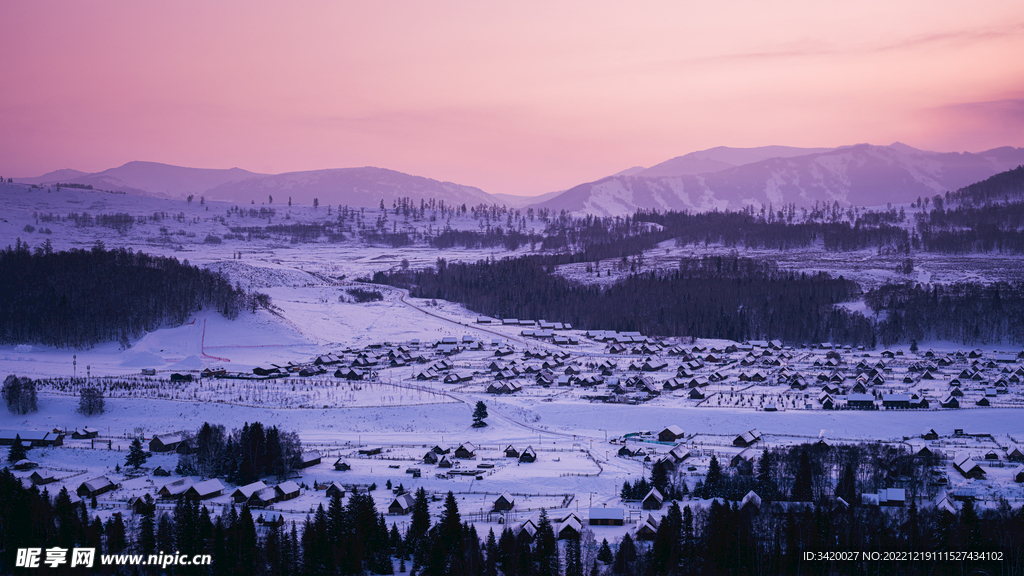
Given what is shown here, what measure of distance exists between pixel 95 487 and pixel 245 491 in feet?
17.4

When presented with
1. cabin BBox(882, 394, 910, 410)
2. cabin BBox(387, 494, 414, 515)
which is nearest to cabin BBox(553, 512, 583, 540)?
cabin BBox(387, 494, 414, 515)

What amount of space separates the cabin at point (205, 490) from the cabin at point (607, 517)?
12.9 meters

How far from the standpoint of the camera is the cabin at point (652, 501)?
81.1ft

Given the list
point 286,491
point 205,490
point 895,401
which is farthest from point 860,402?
point 205,490

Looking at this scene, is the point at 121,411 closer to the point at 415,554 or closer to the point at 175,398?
the point at 175,398

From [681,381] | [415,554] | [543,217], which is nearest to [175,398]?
[415,554]

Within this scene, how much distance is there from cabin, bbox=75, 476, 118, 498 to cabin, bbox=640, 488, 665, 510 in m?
18.1

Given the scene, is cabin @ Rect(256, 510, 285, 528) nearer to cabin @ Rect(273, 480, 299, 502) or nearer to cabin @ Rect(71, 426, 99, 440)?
cabin @ Rect(273, 480, 299, 502)

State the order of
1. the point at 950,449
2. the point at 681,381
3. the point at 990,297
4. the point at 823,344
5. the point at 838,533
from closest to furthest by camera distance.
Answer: the point at 838,533
the point at 950,449
the point at 681,381
the point at 823,344
the point at 990,297

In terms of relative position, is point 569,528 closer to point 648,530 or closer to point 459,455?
point 648,530

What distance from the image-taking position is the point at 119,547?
69.4 feet

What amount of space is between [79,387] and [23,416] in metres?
4.76

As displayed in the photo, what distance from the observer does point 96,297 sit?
64.6m

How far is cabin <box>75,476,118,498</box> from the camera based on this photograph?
26.1m
